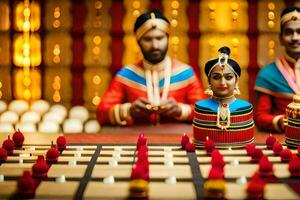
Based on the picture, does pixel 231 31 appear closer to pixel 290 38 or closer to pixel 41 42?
pixel 290 38

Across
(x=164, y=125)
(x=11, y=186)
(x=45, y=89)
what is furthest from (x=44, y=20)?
(x=11, y=186)

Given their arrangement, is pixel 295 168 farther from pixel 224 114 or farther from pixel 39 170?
pixel 39 170

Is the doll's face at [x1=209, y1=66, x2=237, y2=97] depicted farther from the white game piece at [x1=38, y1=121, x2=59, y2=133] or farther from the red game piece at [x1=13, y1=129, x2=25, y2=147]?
the white game piece at [x1=38, y1=121, x2=59, y2=133]

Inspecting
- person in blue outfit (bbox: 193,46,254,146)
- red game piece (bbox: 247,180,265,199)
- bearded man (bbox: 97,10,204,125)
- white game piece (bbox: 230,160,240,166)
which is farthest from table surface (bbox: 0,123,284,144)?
red game piece (bbox: 247,180,265,199)

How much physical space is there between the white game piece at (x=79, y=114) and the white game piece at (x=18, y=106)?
24cm

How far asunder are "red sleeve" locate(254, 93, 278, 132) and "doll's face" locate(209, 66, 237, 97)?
0.64 m

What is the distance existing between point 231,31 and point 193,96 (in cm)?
65

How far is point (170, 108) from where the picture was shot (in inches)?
93.7

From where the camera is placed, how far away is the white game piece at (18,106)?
2977 millimetres

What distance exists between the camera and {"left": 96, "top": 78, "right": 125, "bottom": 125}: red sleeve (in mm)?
2564

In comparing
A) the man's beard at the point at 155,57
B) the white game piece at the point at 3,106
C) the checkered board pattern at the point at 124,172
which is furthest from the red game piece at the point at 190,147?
the white game piece at the point at 3,106

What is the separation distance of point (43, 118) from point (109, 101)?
476 millimetres

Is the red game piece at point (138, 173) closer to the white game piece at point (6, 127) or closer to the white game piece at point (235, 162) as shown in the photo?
the white game piece at point (235, 162)

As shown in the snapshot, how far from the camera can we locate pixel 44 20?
309cm
